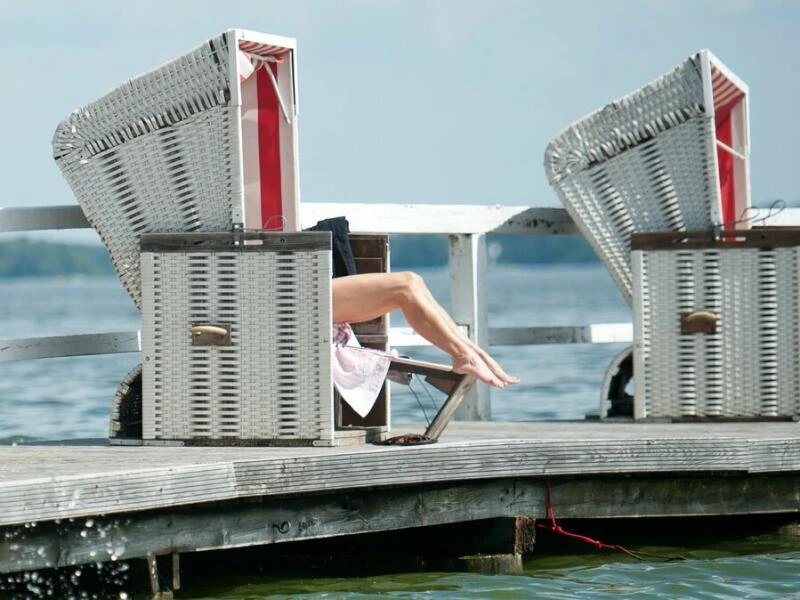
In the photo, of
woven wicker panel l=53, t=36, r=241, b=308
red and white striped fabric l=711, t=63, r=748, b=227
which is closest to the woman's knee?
woven wicker panel l=53, t=36, r=241, b=308

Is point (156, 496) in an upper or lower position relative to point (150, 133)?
lower

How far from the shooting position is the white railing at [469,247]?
6.13 metres

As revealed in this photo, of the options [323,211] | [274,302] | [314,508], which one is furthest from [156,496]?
[323,211]

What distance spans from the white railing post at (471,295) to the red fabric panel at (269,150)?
110 cm

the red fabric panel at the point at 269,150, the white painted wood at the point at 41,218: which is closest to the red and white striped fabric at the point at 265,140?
the red fabric panel at the point at 269,150

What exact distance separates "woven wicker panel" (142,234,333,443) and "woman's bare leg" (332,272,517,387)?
197mm

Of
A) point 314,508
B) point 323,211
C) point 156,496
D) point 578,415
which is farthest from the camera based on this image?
point 578,415

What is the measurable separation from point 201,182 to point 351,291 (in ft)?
1.99

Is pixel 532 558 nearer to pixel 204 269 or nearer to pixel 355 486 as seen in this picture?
pixel 355 486

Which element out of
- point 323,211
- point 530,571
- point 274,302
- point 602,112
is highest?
point 602,112

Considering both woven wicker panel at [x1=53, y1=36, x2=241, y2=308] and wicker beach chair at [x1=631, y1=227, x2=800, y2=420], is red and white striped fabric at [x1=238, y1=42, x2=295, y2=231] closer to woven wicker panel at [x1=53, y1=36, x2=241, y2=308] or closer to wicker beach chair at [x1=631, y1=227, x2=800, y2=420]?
woven wicker panel at [x1=53, y1=36, x2=241, y2=308]

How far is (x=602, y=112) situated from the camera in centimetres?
632

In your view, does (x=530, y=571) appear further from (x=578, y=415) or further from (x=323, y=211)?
(x=578, y=415)

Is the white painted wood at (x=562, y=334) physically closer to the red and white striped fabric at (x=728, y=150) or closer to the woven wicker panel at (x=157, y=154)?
the red and white striped fabric at (x=728, y=150)
